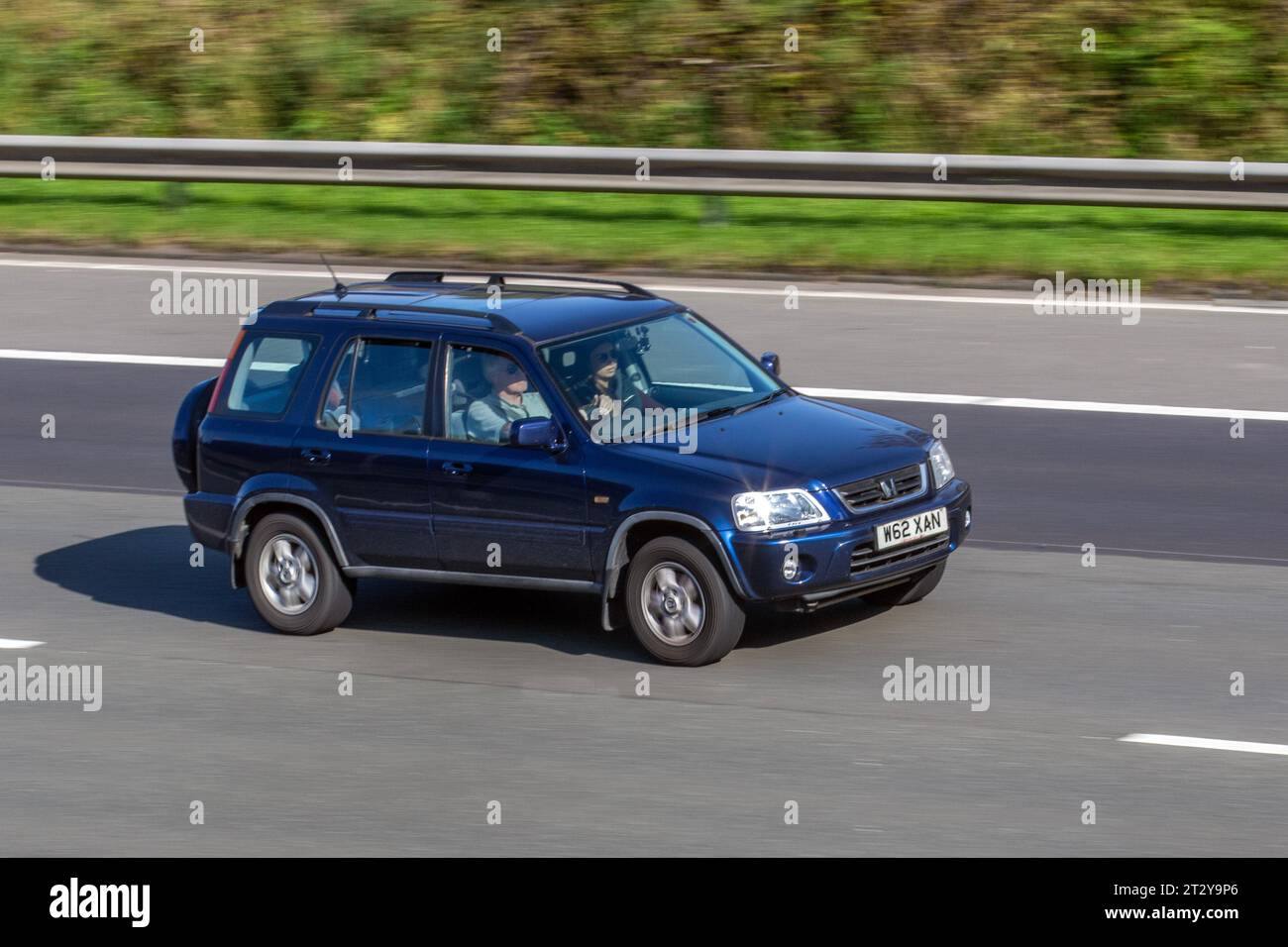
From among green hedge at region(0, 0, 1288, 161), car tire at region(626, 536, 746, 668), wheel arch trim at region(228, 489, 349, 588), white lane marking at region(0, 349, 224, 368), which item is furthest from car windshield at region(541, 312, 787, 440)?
green hedge at region(0, 0, 1288, 161)

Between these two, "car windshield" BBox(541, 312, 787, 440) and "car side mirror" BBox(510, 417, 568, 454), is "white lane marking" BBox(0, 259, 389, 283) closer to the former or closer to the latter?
"car windshield" BBox(541, 312, 787, 440)

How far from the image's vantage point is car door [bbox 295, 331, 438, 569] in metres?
8.83

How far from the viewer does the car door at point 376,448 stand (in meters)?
8.83

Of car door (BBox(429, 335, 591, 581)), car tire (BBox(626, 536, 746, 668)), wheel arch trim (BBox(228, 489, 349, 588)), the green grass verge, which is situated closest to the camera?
car tire (BBox(626, 536, 746, 668))

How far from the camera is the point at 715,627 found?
26.8 feet

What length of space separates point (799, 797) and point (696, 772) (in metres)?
0.46

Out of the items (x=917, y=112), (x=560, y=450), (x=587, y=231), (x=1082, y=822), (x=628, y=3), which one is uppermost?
(x=628, y=3)

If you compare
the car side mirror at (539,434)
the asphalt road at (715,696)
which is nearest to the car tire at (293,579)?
the asphalt road at (715,696)

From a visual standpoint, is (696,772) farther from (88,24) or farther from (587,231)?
(88,24)

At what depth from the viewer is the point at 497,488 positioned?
8.60 metres

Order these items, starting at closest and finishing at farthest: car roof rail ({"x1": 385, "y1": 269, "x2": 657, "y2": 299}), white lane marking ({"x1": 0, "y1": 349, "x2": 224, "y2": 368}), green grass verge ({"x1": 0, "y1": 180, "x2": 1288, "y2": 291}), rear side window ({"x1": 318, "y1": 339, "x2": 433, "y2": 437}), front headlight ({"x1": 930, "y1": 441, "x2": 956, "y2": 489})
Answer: front headlight ({"x1": 930, "y1": 441, "x2": 956, "y2": 489}) → rear side window ({"x1": 318, "y1": 339, "x2": 433, "y2": 437}) → car roof rail ({"x1": 385, "y1": 269, "x2": 657, "y2": 299}) → white lane marking ({"x1": 0, "y1": 349, "x2": 224, "y2": 368}) → green grass verge ({"x1": 0, "y1": 180, "x2": 1288, "y2": 291})

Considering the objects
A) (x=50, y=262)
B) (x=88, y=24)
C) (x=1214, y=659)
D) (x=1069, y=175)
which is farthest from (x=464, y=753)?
(x=88, y=24)

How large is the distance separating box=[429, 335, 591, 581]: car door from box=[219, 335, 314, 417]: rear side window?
0.88 meters

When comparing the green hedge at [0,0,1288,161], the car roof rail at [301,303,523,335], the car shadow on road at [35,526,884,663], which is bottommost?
the car shadow on road at [35,526,884,663]
